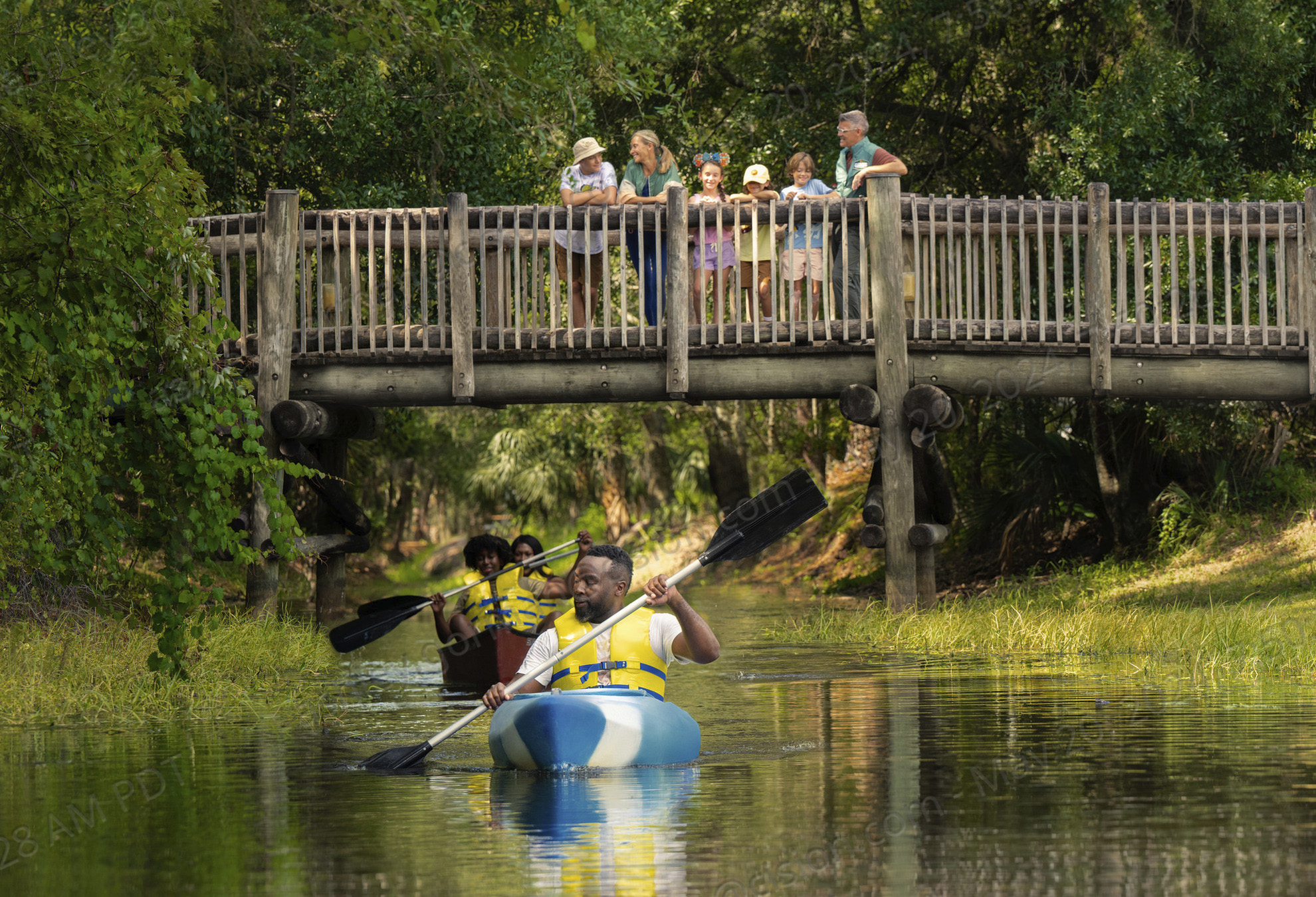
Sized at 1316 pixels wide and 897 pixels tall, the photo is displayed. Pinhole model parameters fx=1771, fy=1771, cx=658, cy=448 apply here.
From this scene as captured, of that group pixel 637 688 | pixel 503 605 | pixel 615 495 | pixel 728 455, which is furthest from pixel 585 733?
pixel 615 495

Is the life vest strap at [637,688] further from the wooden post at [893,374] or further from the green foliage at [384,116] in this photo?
the green foliage at [384,116]

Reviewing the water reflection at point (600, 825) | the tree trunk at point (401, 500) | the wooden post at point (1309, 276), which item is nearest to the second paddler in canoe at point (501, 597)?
the water reflection at point (600, 825)

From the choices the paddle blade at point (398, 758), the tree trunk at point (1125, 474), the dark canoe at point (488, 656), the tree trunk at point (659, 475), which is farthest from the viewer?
the tree trunk at point (659, 475)

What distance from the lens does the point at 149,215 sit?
8086 mm

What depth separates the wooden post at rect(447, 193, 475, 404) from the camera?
14.5 meters

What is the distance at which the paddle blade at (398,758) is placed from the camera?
829 centimetres

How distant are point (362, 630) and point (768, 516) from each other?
472 cm

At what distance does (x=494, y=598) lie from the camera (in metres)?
13.8

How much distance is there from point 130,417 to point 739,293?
21.8 ft

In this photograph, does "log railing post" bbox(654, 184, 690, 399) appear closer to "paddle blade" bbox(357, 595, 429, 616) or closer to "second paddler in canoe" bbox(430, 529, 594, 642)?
"second paddler in canoe" bbox(430, 529, 594, 642)

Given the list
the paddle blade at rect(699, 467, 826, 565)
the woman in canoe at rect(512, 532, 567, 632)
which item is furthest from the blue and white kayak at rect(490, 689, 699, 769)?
the woman in canoe at rect(512, 532, 567, 632)

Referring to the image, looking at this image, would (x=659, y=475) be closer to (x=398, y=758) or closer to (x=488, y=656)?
(x=488, y=656)

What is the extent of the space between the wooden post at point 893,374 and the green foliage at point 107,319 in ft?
22.0

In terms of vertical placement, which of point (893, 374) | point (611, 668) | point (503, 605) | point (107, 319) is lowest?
point (611, 668)
